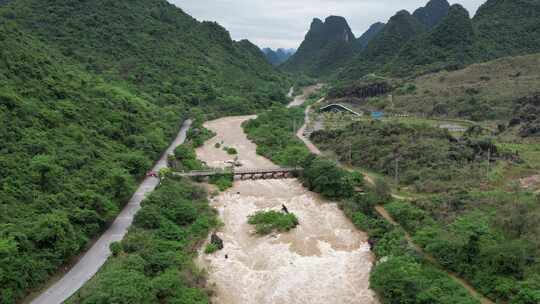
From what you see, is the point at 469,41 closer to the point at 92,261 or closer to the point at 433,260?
the point at 433,260

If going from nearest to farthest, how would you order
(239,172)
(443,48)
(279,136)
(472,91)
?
(239,172)
(279,136)
(472,91)
(443,48)

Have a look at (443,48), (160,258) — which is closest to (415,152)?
(160,258)

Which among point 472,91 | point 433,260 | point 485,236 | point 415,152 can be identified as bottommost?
point 433,260

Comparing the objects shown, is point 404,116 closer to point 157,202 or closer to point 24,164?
point 157,202

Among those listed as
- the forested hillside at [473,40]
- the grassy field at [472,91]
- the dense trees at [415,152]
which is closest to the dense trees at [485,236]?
the dense trees at [415,152]

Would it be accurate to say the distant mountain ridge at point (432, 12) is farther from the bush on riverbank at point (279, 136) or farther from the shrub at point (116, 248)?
the shrub at point (116, 248)

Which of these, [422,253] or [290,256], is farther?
[290,256]

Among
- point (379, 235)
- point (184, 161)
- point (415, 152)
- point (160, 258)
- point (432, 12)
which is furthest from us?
point (432, 12)
